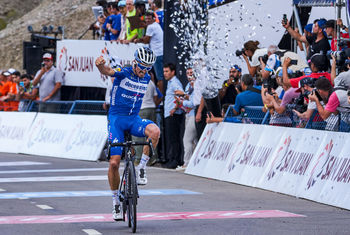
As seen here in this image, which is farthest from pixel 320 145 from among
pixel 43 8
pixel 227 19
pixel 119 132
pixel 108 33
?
pixel 43 8

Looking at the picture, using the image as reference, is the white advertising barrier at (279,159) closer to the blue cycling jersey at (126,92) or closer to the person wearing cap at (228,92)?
the person wearing cap at (228,92)

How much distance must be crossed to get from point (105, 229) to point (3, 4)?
3534 inches

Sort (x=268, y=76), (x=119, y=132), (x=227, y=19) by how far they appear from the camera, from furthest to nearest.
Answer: (x=227, y=19) → (x=268, y=76) → (x=119, y=132)

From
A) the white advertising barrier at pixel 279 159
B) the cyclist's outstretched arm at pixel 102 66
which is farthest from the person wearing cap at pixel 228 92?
the cyclist's outstretched arm at pixel 102 66

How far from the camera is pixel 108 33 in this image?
23.0 metres

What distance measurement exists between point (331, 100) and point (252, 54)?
14.3 ft

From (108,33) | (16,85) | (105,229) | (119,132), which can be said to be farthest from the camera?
(16,85)

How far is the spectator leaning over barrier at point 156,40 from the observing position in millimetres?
19953

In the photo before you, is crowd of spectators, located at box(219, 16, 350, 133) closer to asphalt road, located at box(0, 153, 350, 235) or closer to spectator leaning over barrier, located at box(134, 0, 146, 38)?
asphalt road, located at box(0, 153, 350, 235)

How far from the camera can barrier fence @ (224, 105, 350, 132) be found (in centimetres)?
1267

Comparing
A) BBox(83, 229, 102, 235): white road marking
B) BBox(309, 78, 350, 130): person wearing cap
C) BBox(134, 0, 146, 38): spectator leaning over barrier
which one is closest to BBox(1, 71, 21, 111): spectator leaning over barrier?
BBox(134, 0, 146, 38): spectator leaning over barrier

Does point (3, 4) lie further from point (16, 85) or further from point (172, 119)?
point (172, 119)

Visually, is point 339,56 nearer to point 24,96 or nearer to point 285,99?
point 285,99

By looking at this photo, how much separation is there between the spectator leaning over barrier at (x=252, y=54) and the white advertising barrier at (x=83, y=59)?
18.2ft
